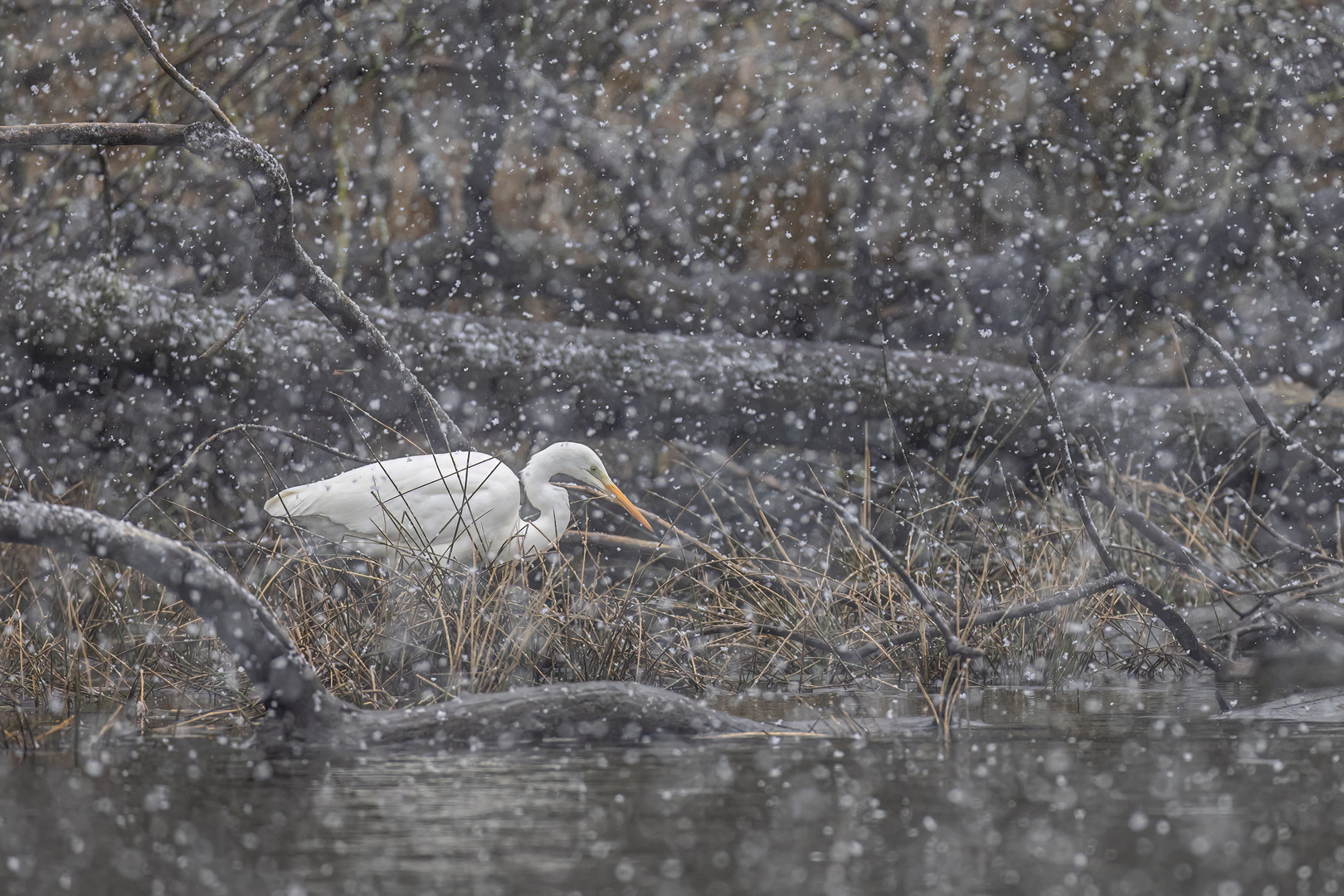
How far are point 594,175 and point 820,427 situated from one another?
3874mm

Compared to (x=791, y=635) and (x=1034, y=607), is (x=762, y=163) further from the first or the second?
(x=1034, y=607)

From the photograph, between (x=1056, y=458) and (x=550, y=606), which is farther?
(x=1056, y=458)

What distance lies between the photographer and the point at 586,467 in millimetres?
5523

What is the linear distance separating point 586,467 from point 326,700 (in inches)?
83.0

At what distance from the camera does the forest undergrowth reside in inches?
168

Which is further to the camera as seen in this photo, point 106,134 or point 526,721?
point 106,134

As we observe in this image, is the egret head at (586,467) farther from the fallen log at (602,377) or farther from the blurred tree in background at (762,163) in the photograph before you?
the blurred tree in background at (762,163)

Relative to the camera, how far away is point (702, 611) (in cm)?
530

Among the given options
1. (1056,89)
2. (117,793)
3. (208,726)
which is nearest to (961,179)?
(1056,89)

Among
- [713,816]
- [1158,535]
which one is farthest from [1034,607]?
[713,816]

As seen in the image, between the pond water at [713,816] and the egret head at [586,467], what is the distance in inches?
74.7

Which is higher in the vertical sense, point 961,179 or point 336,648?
point 961,179

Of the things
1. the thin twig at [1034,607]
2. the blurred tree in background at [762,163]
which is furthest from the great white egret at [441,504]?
the blurred tree in background at [762,163]

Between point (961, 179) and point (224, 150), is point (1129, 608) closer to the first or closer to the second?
point (224, 150)
